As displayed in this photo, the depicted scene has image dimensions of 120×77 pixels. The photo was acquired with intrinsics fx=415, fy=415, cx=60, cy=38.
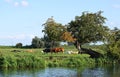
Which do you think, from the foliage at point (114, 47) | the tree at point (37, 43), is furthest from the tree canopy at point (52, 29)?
the tree at point (37, 43)

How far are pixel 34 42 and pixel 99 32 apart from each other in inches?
1234

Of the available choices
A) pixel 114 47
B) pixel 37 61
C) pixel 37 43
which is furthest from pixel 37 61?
pixel 37 43

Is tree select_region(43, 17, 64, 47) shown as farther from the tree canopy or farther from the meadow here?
the meadow

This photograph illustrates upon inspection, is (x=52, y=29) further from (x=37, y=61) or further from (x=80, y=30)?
(x=37, y=61)

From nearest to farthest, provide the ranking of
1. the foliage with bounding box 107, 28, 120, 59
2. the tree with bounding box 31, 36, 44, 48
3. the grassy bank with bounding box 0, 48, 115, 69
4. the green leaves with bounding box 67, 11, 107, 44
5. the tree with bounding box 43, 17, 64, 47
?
the grassy bank with bounding box 0, 48, 115, 69
the foliage with bounding box 107, 28, 120, 59
the tree with bounding box 43, 17, 64, 47
the green leaves with bounding box 67, 11, 107, 44
the tree with bounding box 31, 36, 44, 48

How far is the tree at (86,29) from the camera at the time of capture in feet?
392

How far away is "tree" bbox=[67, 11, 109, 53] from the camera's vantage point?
11956 cm

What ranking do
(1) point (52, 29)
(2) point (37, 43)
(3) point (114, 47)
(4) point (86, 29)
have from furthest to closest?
1. (2) point (37, 43)
2. (4) point (86, 29)
3. (1) point (52, 29)
4. (3) point (114, 47)

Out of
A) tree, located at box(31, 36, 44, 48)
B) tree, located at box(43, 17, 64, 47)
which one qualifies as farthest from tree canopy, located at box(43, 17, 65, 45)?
tree, located at box(31, 36, 44, 48)

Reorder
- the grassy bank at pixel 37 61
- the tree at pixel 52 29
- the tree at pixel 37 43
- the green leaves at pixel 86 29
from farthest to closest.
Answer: the tree at pixel 37 43 → the green leaves at pixel 86 29 → the tree at pixel 52 29 → the grassy bank at pixel 37 61

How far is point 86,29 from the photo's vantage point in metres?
120

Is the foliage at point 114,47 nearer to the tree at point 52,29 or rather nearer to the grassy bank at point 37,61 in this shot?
the grassy bank at point 37,61

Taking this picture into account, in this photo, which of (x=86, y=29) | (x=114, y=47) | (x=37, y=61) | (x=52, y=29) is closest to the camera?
(x=37, y=61)

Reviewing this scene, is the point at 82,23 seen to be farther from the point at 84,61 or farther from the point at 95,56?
the point at 84,61
